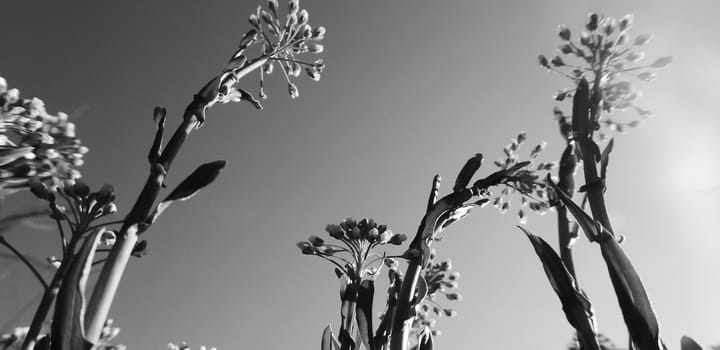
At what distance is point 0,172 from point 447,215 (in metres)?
1.97

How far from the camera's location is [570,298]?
1.18m

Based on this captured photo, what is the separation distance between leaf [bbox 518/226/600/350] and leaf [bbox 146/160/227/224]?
91 cm

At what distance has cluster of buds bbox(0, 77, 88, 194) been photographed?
2.12 meters

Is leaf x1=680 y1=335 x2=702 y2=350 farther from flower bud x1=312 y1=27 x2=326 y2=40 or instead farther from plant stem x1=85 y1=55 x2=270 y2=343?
flower bud x1=312 y1=27 x2=326 y2=40

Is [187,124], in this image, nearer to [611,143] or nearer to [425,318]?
[611,143]

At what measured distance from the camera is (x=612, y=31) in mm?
2387

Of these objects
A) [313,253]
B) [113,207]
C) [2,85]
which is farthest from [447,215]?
[2,85]

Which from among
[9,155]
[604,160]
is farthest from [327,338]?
[9,155]

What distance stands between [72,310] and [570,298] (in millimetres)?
1171

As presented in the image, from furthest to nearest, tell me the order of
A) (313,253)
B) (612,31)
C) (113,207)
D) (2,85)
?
(2,85), (313,253), (113,207), (612,31)

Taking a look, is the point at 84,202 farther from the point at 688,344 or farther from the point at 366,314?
A: the point at 688,344

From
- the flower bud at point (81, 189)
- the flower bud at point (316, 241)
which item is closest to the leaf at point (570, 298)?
the flower bud at point (316, 241)

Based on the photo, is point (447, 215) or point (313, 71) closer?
point (447, 215)

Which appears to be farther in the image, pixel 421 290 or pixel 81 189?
pixel 81 189
